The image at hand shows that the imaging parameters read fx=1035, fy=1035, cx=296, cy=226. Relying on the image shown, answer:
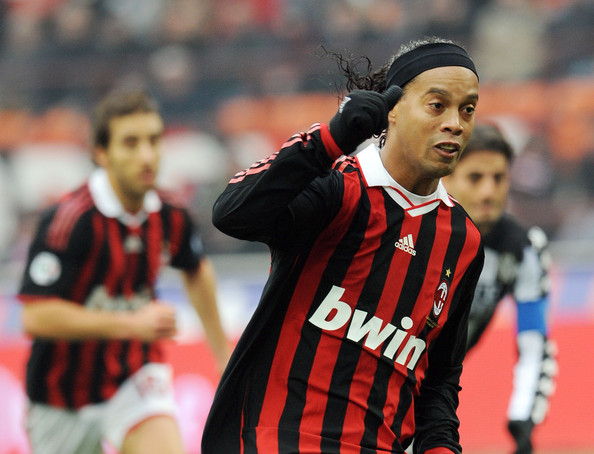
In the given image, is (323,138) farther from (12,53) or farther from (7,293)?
(12,53)

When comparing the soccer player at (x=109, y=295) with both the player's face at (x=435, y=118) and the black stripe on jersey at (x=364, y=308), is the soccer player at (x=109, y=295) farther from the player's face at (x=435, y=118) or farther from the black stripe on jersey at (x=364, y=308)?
the player's face at (x=435, y=118)

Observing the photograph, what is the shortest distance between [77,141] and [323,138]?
8967 mm

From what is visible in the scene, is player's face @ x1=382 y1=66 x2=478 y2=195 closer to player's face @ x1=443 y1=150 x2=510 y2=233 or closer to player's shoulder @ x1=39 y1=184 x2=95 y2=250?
player's face @ x1=443 y1=150 x2=510 y2=233

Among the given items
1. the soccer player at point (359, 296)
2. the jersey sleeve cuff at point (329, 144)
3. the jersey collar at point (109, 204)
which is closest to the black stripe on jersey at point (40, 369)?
the jersey collar at point (109, 204)

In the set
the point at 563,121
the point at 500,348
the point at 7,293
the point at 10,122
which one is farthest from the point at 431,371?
the point at 10,122

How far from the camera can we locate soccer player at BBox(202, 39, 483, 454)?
2.79 meters

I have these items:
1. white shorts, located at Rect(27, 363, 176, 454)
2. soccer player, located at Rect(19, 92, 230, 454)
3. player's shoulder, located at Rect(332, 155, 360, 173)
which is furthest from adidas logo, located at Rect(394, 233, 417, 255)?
white shorts, located at Rect(27, 363, 176, 454)

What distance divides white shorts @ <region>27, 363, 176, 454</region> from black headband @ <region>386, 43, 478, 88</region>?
2.60 meters

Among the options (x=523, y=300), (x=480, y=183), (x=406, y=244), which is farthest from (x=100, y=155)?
(x=406, y=244)

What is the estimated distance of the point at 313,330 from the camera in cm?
282

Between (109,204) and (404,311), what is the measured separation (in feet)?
8.38

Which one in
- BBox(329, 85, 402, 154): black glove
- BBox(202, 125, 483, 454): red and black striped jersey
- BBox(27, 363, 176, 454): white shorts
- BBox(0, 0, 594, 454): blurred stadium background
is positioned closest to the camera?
BBox(329, 85, 402, 154): black glove

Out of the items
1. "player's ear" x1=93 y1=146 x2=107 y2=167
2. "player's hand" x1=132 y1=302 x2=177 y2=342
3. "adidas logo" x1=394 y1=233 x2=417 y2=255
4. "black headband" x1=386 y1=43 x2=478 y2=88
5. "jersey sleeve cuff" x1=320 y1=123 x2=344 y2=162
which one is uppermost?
"player's ear" x1=93 y1=146 x2=107 y2=167

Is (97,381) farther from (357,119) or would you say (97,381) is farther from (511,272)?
(357,119)
